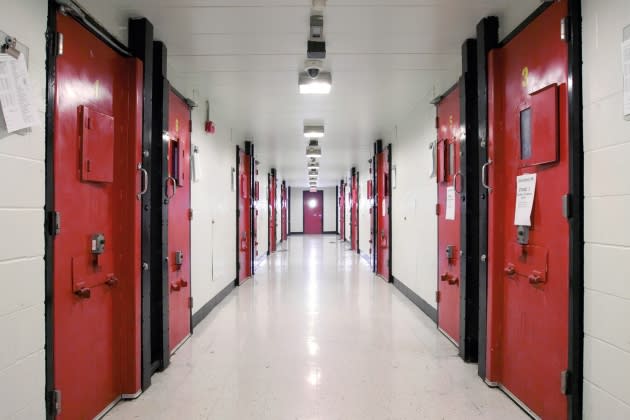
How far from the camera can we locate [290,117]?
18.3 feet

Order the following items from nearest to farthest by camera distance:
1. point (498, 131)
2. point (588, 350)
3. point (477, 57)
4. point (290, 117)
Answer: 1. point (588, 350)
2. point (498, 131)
3. point (477, 57)
4. point (290, 117)

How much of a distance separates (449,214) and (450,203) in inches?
4.2

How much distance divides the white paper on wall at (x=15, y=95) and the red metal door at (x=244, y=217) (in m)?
4.77

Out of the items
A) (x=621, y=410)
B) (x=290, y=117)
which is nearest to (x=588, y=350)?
(x=621, y=410)

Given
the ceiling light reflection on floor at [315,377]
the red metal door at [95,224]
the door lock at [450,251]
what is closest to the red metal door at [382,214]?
the door lock at [450,251]

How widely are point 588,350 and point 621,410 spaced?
0.28 meters

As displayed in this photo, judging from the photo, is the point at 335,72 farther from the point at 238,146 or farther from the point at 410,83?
the point at 238,146

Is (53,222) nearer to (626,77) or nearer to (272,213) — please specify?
(626,77)

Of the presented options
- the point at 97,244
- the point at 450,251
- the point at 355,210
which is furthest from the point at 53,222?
the point at 355,210

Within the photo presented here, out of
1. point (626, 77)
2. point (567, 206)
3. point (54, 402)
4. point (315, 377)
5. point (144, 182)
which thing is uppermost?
point (626, 77)

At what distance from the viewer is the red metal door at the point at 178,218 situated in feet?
10.9

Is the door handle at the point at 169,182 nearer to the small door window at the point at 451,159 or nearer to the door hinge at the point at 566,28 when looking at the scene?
the small door window at the point at 451,159

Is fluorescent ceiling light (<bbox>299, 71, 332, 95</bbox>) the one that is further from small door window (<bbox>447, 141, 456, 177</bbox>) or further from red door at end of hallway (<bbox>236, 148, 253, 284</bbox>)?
red door at end of hallway (<bbox>236, 148, 253, 284</bbox>)

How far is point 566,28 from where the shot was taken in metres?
1.97
